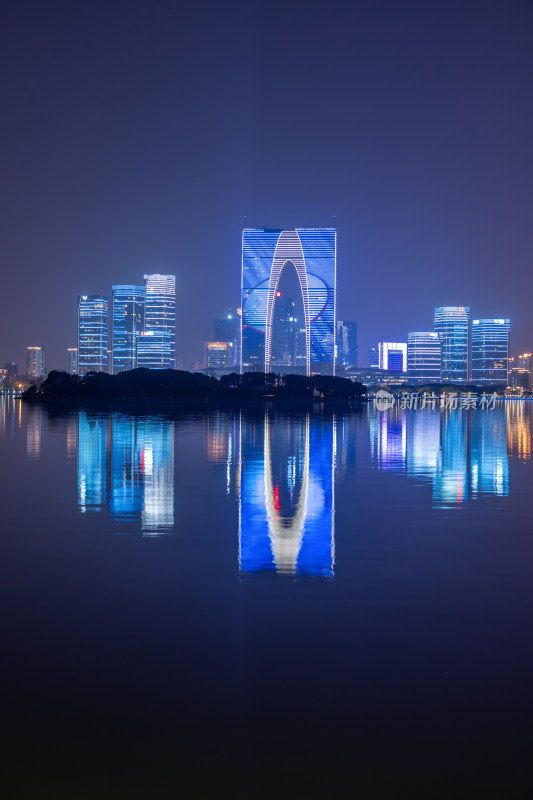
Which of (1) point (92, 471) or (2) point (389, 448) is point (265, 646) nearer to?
(1) point (92, 471)

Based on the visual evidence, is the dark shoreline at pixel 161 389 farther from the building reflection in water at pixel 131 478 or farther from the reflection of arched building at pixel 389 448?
the building reflection in water at pixel 131 478

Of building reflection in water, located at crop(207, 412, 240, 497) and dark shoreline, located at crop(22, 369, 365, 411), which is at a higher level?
dark shoreline, located at crop(22, 369, 365, 411)

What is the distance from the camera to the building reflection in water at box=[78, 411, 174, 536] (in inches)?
566

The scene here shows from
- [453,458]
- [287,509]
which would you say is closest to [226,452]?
[453,458]

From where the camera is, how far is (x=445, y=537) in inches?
487

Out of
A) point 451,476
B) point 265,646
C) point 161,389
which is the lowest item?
point 265,646

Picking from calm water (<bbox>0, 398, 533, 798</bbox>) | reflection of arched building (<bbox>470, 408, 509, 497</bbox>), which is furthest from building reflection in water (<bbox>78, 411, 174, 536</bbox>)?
reflection of arched building (<bbox>470, 408, 509, 497</bbox>)

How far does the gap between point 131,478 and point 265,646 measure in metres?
12.6

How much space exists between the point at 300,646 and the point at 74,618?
2.49 meters

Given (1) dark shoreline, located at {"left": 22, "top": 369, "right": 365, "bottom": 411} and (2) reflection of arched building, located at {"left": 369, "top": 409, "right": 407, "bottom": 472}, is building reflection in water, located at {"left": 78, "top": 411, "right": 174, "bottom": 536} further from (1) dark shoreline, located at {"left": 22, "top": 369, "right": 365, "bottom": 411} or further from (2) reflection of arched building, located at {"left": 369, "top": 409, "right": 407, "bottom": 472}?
(1) dark shoreline, located at {"left": 22, "top": 369, "right": 365, "bottom": 411}

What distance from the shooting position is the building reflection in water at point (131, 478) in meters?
14.4

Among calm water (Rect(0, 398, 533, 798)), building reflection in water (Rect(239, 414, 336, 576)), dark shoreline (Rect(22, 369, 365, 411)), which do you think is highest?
dark shoreline (Rect(22, 369, 365, 411))

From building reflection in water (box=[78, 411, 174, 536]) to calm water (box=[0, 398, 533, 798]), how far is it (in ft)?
0.49

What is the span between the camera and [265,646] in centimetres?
697
